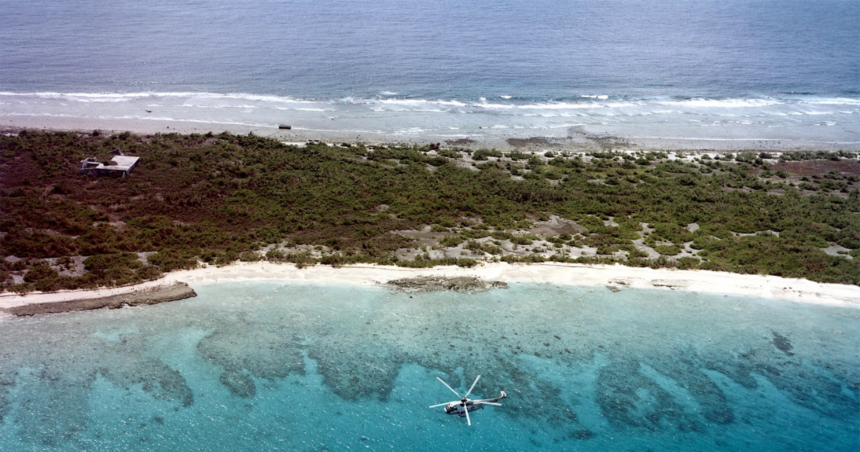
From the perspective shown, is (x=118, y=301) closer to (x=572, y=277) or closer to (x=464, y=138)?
(x=572, y=277)

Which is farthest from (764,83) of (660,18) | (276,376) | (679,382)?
(276,376)

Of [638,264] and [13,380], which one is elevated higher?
[638,264]

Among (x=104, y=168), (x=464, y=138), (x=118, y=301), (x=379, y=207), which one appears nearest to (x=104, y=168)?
(x=104, y=168)

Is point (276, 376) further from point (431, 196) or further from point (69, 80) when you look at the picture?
point (69, 80)

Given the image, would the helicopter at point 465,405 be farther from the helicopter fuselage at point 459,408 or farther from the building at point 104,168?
the building at point 104,168

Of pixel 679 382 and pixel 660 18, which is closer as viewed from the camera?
pixel 679 382

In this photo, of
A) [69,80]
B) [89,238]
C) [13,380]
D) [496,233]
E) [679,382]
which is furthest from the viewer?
[69,80]

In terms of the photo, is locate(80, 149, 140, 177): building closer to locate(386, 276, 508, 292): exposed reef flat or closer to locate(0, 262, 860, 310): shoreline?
locate(0, 262, 860, 310): shoreline
